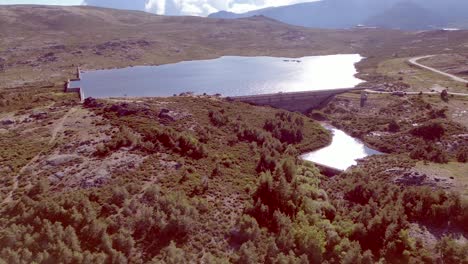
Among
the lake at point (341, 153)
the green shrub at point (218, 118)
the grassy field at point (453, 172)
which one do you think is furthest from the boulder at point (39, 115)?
the grassy field at point (453, 172)

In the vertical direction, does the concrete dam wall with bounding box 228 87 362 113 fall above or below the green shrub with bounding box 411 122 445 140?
above

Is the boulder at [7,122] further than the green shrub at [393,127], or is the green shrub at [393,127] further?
the green shrub at [393,127]

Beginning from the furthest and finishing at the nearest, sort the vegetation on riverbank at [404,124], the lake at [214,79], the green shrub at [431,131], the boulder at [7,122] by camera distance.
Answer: the lake at [214,79] → the green shrub at [431,131] → the vegetation on riverbank at [404,124] → the boulder at [7,122]

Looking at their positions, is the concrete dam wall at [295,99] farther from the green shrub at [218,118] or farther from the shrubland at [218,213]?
the shrubland at [218,213]

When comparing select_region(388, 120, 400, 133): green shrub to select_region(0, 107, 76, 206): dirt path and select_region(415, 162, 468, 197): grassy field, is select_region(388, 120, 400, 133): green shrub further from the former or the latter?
select_region(0, 107, 76, 206): dirt path

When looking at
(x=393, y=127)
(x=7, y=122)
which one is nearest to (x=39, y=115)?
(x=7, y=122)

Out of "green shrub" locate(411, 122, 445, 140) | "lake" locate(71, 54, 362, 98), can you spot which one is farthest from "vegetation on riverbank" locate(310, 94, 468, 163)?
"lake" locate(71, 54, 362, 98)
